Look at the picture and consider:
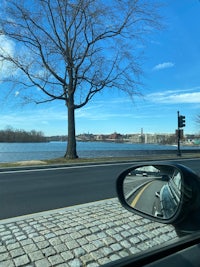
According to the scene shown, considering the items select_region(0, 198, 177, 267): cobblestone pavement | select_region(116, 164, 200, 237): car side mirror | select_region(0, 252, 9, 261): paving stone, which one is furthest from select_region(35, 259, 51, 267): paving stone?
select_region(116, 164, 200, 237): car side mirror

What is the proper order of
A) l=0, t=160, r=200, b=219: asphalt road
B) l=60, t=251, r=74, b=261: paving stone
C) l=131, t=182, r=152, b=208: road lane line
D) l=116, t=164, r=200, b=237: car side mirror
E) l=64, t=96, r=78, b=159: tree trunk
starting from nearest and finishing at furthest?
l=116, t=164, r=200, b=237: car side mirror, l=131, t=182, r=152, b=208: road lane line, l=60, t=251, r=74, b=261: paving stone, l=0, t=160, r=200, b=219: asphalt road, l=64, t=96, r=78, b=159: tree trunk

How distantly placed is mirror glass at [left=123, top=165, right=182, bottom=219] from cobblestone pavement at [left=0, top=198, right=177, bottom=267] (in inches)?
43.7

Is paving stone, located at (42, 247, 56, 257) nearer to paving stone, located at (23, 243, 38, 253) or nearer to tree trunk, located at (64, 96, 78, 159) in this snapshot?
paving stone, located at (23, 243, 38, 253)

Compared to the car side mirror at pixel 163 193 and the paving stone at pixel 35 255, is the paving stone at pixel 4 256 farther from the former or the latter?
the car side mirror at pixel 163 193

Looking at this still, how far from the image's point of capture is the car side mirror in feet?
6.99

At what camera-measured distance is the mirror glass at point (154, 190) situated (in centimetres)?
236

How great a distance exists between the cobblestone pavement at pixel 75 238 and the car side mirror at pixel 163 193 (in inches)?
44.1

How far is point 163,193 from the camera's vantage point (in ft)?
8.29

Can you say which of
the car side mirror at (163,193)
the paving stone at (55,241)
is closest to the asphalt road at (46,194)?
the paving stone at (55,241)

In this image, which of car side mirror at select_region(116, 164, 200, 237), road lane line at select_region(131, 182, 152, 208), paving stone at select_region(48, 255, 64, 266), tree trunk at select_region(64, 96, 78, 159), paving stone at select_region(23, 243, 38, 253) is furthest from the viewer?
tree trunk at select_region(64, 96, 78, 159)

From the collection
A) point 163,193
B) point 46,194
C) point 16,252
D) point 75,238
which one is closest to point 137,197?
point 163,193

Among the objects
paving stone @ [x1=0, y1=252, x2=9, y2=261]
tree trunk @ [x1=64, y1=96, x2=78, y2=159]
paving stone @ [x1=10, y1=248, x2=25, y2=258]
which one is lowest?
→ paving stone @ [x1=0, y1=252, x2=9, y2=261]

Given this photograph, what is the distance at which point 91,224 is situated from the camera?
495 cm

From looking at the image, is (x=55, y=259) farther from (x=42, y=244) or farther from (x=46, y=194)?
(x=46, y=194)
